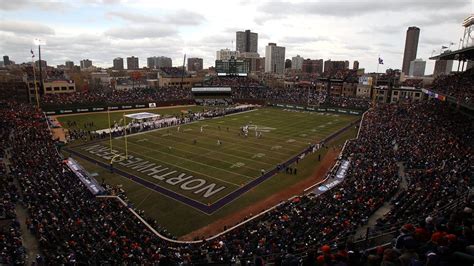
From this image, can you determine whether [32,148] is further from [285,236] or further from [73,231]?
[285,236]

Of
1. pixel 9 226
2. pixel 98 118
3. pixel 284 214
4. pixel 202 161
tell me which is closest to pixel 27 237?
pixel 9 226

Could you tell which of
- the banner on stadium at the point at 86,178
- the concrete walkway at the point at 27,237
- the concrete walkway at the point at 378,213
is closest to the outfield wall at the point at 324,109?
the concrete walkway at the point at 378,213

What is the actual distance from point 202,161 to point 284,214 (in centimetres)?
1655

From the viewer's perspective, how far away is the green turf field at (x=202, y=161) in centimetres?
2550

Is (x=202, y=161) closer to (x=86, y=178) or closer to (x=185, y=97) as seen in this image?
(x=86, y=178)

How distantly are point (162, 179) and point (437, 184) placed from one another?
22962mm

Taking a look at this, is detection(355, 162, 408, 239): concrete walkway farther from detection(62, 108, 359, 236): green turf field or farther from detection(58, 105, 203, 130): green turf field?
detection(58, 105, 203, 130): green turf field

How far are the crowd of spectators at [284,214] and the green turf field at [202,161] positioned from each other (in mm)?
3290

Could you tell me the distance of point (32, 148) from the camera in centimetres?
3266

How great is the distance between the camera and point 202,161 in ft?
120

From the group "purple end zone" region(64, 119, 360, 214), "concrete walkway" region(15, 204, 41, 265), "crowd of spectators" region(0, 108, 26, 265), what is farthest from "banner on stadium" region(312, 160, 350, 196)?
"crowd of spectators" region(0, 108, 26, 265)

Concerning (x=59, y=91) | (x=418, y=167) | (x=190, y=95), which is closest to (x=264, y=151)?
(x=418, y=167)

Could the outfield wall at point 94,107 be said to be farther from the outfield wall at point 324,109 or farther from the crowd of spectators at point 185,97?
the outfield wall at point 324,109

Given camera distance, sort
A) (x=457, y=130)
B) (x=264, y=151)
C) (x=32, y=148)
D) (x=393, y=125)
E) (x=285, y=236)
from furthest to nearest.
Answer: (x=393, y=125) < (x=264, y=151) < (x=457, y=130) < (x=32, y=148) < (x=285, y=236)
